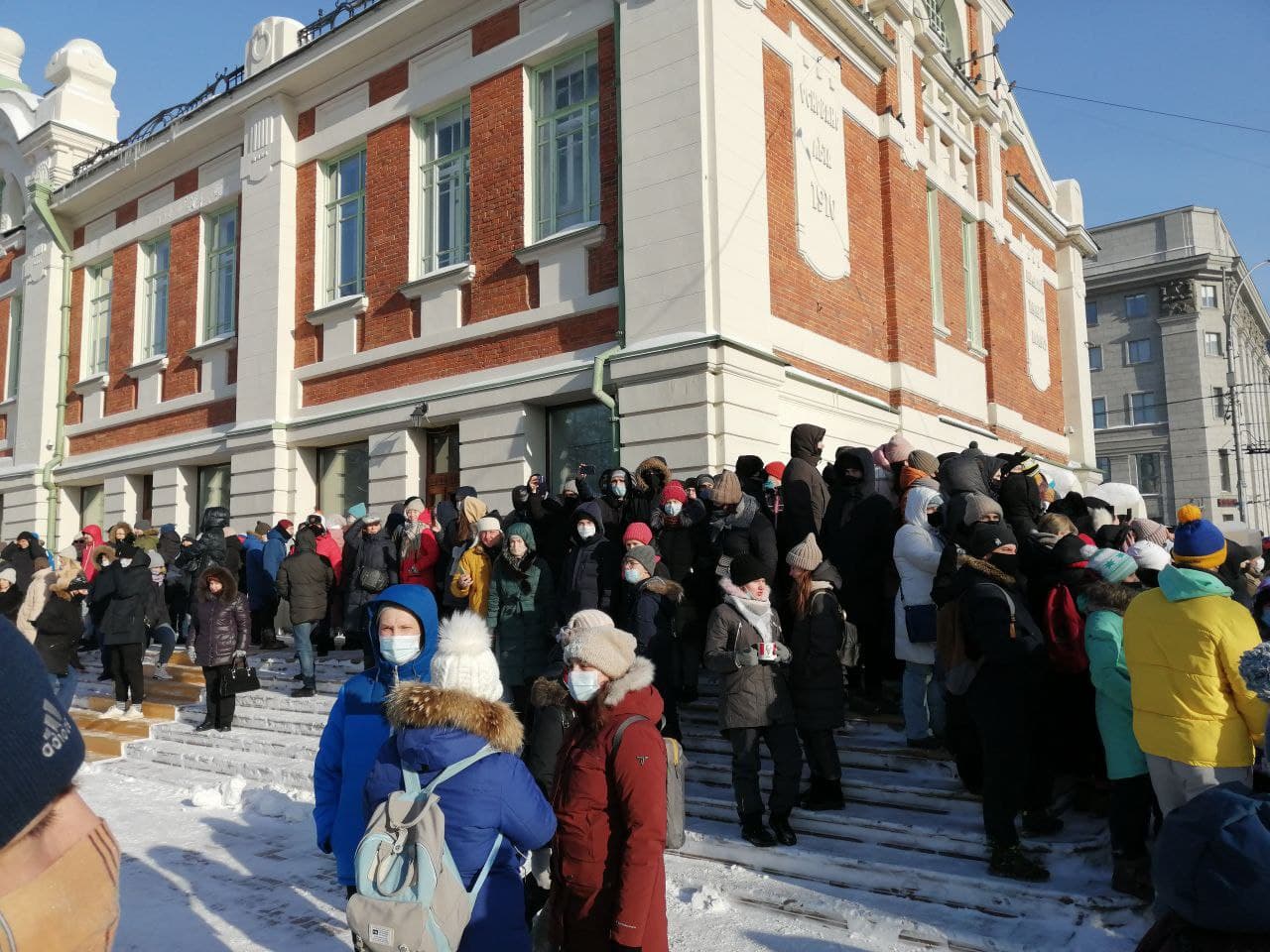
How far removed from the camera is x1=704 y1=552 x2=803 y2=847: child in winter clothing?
5547 millimetres

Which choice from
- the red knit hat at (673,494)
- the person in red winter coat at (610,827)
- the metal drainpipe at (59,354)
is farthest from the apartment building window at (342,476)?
the person in red winter coat at (610,827)

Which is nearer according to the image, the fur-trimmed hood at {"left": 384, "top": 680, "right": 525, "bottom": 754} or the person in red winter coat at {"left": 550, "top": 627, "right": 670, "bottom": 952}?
the fur-trimmed hood at {"left": 384, "top": 680, "right": 525, "bottom": 754}

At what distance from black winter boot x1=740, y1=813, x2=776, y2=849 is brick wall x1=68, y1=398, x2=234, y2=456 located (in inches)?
549

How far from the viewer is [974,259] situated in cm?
1803

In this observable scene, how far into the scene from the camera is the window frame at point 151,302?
18.8 m

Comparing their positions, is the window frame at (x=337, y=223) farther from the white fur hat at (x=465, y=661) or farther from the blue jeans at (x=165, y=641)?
the white fur hat at (x=465, y=661)

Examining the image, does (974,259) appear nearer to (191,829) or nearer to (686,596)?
(686,596)

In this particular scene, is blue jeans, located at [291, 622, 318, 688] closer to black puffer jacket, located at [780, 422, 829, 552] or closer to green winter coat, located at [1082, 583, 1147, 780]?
black puffer jacket, located at [780, 422, 829, 552]

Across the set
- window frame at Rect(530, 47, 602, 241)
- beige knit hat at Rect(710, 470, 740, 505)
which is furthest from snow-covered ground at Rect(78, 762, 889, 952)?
window frame at Rect(530, 47, 602, 241)

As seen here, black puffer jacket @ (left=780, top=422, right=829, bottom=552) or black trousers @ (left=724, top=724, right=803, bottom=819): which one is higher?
black puffer jacket @ (left=780, top=422, right=829, bottom=552)

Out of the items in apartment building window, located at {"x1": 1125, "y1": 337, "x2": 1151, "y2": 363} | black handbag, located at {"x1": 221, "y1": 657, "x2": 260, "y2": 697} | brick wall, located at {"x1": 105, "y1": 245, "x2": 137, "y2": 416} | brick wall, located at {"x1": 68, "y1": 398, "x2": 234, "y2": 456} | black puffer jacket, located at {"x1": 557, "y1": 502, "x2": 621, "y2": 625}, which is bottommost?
black handbag, located at {"x1": 221, "y1": 657, "x2": 260, "y2": 697}

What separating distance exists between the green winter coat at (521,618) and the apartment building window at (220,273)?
39.7 ft

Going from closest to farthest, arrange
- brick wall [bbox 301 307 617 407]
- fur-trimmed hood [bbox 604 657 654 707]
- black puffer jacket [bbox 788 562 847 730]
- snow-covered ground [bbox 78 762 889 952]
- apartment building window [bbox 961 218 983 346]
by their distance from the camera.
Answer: fur-trimmed hood [bbox 604 657 654 707] → snow-covered ground [bbox 78 762 889 952] → black puffer jacket [bbox 788 562 847 730] → brick wall [bbox 301 307 617 407] → apartment building window [bbox 961 218 983 346]

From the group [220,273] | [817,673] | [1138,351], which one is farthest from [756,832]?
[1138,351]
